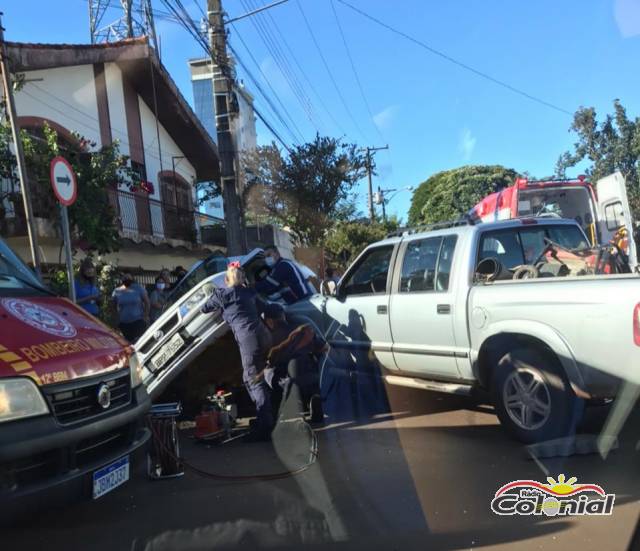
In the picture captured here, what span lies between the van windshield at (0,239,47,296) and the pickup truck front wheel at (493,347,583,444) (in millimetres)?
3691

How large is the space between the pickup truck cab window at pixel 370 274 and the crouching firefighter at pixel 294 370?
98 cm

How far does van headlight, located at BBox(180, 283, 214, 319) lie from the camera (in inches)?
217

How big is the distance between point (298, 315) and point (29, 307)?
3.87 m

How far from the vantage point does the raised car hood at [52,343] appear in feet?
9.64

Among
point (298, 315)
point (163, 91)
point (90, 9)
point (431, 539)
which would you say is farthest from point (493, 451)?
point (90, 9)

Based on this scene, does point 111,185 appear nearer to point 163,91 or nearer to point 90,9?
point 163,91

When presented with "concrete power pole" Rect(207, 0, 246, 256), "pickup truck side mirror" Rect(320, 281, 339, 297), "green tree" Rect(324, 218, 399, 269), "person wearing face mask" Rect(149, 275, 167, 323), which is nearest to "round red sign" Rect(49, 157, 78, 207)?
"pickup truck side mirror" Rect(320, 281, 339, 297)

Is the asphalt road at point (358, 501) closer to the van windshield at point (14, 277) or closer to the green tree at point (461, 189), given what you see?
the van windshield at point (14, 277)

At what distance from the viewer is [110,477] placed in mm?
3207

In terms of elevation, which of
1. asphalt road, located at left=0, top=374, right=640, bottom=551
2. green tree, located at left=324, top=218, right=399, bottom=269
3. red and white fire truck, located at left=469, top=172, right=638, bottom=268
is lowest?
asphalt road, located at left=0, top=374, right=640, bottom=551

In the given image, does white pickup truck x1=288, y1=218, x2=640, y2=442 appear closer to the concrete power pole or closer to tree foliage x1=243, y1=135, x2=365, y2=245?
the concrete power pole

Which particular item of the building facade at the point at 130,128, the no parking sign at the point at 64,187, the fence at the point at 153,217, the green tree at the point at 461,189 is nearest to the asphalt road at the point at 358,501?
the no parking sign at the point at 64,187

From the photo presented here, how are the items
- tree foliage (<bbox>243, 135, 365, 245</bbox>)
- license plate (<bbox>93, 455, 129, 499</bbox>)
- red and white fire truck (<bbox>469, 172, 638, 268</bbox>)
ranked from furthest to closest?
tree foliage (<bbox>243, 135, 365, 245</bbox>), red and white fire truck (<bbox>469, 172, 638, 268</bbox>), license plate (<bbox>93, 455, 129, 499</bbox>)

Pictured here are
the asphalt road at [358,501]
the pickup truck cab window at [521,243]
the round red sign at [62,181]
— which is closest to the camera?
the asphalt road at [358,501]
